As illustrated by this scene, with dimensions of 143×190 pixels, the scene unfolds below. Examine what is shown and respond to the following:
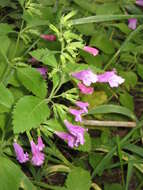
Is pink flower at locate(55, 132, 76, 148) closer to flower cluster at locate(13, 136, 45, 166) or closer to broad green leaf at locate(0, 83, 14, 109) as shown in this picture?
flower cluster at locate(13, 136, 45, 166)

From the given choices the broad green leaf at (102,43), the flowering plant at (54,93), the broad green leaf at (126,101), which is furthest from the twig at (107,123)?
the broad green leaf at (102,43)

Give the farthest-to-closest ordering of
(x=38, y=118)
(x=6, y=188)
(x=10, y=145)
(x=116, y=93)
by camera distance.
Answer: (x=116, y=93)
(x=10, y=145)
(x=6, y=188)
(x=38, y=118)

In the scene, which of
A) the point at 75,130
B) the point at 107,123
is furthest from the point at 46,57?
the point at 107,123

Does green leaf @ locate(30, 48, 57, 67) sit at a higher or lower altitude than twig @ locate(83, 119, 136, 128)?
higher

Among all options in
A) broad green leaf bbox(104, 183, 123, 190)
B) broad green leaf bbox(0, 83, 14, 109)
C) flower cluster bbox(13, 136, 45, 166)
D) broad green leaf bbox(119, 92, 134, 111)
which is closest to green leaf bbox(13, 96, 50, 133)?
broad green leaf bbox(0, 83, 14, 109)

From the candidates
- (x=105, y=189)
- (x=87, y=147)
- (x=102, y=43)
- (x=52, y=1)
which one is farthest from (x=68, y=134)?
(x=52, y=1)

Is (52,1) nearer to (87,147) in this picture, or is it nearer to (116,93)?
(116,93)
